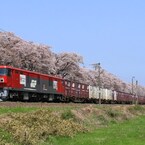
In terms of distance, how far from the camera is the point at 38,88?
49188 mm

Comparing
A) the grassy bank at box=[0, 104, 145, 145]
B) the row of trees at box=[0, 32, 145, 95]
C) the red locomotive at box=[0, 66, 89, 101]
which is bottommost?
the grassy bank at box=[0, 104, 145, 145]

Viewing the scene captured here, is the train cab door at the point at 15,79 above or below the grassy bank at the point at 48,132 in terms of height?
above

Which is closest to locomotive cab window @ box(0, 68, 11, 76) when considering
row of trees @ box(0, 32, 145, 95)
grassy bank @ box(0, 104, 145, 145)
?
grassy bank @ box(0, 104, 145, 145)

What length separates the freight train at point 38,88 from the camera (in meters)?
41.3

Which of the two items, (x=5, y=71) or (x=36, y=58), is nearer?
(x=5, y=71)

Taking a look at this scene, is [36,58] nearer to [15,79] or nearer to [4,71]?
[15,79]

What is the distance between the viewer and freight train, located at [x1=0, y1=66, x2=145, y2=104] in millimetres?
41281

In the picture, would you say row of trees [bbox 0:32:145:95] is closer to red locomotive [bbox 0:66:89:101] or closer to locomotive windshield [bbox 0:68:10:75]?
red locomotive [bbox 0:66:89:101]

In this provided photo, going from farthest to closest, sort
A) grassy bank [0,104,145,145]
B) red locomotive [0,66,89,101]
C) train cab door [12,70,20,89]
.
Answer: train cab door [12,70,20,89] < red locomotive [0,66,89,101] < grassy bank [0,104,145,145]

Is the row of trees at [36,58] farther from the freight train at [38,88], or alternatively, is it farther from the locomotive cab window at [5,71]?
the locomotive cab window at [5,71]

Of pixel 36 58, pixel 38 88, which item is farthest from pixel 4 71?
pixel 36 58

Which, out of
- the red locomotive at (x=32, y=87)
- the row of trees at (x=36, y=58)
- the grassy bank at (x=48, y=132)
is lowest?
the grassy bank at (x=48, y=132)

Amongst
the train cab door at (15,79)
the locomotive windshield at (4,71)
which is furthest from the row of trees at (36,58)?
the locomotive windshield at (4,71)

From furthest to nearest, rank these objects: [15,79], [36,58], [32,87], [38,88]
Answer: [36,58], [38,88], [32,87], [15,79]
